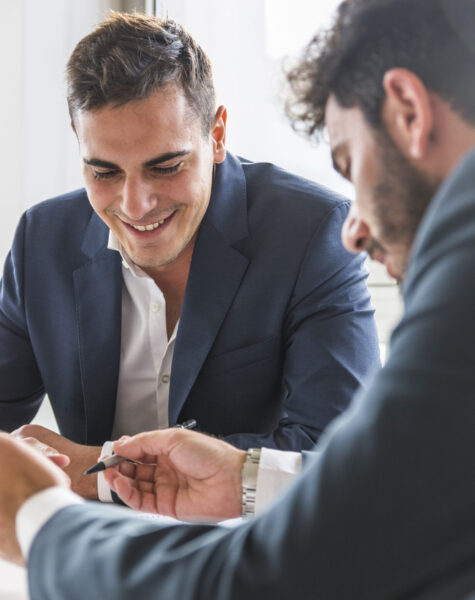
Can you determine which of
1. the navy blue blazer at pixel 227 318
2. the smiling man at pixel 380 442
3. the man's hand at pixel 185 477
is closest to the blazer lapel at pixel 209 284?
the navy blue blazer at pixel 227 318

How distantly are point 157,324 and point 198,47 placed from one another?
642 mm

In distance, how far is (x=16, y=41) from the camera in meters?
2.86

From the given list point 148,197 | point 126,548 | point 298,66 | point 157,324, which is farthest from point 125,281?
point 126,548

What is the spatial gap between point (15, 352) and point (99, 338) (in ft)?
0.81

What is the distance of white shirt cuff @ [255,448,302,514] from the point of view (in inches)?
52.8

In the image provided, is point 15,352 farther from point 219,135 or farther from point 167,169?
point 219,135

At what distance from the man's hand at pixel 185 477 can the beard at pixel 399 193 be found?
2.16 feet

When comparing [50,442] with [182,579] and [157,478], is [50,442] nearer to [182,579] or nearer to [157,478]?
[157,478]

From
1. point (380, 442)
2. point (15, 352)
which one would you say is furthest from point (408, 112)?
point (15, 352)

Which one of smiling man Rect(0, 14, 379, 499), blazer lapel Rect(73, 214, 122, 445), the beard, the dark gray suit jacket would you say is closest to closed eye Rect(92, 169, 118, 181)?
smiling man Rect(0, 14, 379, 499)

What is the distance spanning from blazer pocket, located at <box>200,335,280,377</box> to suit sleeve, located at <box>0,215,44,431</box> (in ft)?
1.57

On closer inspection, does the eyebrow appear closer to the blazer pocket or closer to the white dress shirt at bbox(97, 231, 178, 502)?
the white dress shirt at bbox(97, 231, 178, 502)

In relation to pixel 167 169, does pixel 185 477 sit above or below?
below

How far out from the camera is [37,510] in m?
0.81
